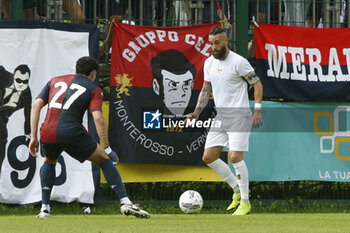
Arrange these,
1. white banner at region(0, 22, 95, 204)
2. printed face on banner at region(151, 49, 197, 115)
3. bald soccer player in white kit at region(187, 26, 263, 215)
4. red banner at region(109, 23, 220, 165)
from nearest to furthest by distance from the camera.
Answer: bald soccer player in white kit at region(187, 26, 263, 215)
white banner at region(0, 22, 95, 204)
red banner at region(109, 23, 220, 165)
printed face on banner at region(151, 49, 197, 115)

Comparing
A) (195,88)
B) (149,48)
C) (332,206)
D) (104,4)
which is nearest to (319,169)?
(332,206)

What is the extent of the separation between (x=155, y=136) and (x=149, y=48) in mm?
1188

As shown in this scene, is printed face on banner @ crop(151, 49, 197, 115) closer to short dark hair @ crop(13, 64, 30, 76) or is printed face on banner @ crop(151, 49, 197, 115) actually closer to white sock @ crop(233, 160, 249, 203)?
white sock @ crop(233, 160, 249, 203)

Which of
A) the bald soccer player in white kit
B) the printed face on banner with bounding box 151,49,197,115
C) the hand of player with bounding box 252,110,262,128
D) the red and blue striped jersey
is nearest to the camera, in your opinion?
the red and blue striped jersey

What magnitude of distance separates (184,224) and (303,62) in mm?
3794

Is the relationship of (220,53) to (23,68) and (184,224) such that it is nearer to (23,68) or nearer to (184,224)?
(184,224)

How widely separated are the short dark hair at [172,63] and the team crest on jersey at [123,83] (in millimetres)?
396

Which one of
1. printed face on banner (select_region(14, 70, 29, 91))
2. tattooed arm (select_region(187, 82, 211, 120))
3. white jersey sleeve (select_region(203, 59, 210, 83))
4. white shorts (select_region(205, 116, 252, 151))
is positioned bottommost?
white shorts (select_region(205, 116, 252, 151))

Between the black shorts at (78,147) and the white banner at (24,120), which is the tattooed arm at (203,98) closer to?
the white banner at (24,120)

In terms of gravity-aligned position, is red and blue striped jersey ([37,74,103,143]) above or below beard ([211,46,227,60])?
below

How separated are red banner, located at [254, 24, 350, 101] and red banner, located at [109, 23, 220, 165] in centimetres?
85

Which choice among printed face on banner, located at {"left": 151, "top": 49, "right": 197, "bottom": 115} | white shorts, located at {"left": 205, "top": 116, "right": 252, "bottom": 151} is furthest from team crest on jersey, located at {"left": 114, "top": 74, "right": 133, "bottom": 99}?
white shorts, located at {"left": 205, "top": 116, "right": 252, "bottom": 151}

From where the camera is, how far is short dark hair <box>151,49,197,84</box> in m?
10.6

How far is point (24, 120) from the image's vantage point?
10.3 m
